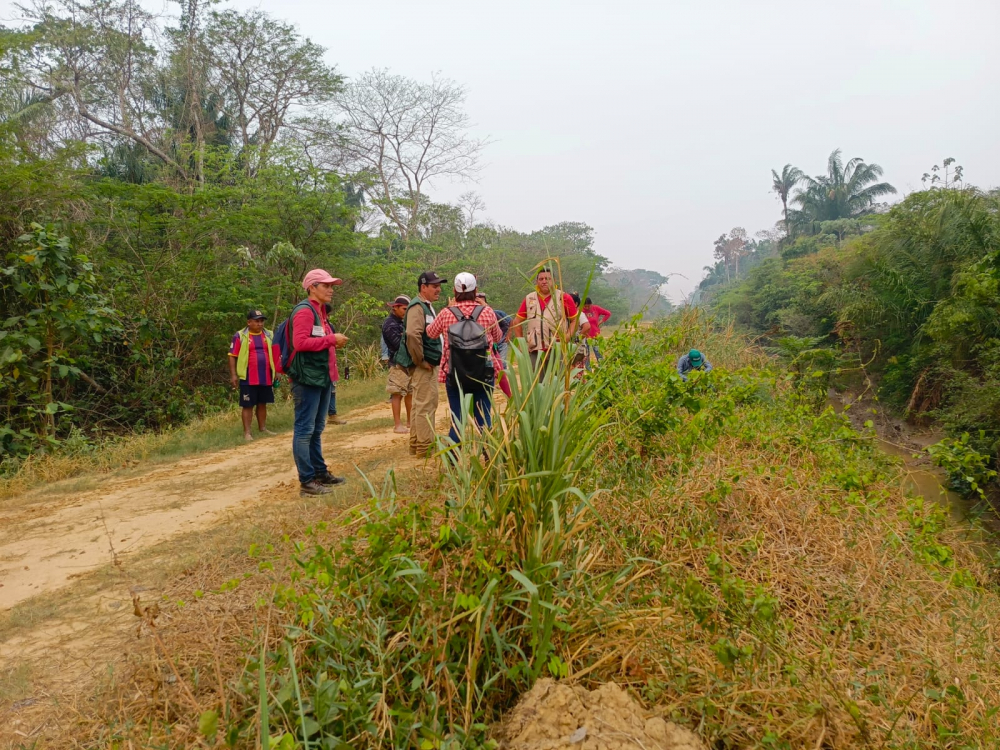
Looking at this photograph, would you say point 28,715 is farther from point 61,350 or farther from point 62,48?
point 62,48

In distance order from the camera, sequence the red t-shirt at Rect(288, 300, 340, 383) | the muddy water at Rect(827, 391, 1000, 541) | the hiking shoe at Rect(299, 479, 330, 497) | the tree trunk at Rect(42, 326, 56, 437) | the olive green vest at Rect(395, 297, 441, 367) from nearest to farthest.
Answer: the red t-shirt at Rect(288, 300, 340, 383) → the hiking shoe at Rect(299, 479, 330, 497) → the olive green vest at Rect(395, 297, 441, 367) → the muddy water at Rect(827, 391, 1000, 541) → the tree trunk at Rect(42, 326, 56, 437)

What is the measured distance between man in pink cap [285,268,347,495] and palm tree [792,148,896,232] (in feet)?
121

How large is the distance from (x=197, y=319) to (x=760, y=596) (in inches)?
379

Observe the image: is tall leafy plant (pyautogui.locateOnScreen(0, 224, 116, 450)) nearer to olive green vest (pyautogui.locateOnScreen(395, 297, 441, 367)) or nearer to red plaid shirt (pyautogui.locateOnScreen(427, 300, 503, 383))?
olive green vest (pyautogui.locateOnScreen(395, 297, 441, 367))

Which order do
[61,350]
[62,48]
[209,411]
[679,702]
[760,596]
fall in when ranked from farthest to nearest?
[62,48] → [209,411] → [61,350] → [760,596] → [679,702]

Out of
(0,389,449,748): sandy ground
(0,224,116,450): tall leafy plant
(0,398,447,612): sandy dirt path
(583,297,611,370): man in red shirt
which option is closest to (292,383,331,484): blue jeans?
(0,389,449,748): sandy ground

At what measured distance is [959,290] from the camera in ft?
31.1

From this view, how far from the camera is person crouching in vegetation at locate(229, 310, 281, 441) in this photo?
23.0ft

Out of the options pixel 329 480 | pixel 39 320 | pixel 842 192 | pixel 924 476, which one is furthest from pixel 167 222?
pixel 842 192

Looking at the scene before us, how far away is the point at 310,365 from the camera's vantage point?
4.39 meters

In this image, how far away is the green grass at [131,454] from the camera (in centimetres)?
573

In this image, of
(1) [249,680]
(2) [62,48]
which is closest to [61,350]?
(1) [249,680]

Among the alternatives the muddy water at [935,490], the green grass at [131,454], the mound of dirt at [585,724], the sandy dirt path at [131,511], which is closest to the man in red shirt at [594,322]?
the sandy dirt path at [131,511]

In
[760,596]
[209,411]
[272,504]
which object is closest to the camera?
[760,596]
